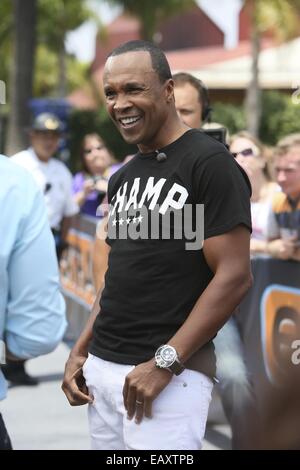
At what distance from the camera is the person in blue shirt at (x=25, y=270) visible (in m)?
2.81

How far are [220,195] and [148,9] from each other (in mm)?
31301

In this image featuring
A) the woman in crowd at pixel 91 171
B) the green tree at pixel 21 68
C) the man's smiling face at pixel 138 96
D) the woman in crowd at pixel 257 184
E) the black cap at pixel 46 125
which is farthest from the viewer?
the green tree at pixel 21 68

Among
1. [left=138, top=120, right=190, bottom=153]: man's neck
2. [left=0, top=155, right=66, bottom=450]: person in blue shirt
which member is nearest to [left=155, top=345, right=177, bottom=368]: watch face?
[left=0, top=155, right=66, bottom=450]: person in blue shirt

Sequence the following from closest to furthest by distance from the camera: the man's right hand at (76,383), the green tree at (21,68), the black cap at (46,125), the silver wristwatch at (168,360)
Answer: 1. the silver wristwatch at (168,360)
2. the man's right hand at (76,383)
3. the black cap at (46,125)
4. the green tree at (21,68)

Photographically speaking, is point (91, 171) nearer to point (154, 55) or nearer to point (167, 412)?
point (154, 55)

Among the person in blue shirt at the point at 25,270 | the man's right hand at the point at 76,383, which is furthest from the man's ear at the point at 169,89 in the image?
the man's right hand at the point at 76,383

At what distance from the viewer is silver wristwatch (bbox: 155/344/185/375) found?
2.96 metres

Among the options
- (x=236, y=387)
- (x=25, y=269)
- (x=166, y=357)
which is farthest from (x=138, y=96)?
(x=236, y=387)

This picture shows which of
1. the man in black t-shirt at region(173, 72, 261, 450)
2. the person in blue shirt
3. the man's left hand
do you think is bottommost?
the man in black t-shirt at region(173, 72, 261, 450)

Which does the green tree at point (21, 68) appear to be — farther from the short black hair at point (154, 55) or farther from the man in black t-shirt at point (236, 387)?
the short black hair at point (154, 55)

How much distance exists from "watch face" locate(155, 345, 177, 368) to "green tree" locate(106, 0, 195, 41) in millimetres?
31100

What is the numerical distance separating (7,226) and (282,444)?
2.68m

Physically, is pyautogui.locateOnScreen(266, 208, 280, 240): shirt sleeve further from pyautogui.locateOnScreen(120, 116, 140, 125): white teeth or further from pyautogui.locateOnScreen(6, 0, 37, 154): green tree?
pyautogui.locateOnScreen(6, 0, 37, 154): green tree

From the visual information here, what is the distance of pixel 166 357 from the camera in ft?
9.74
